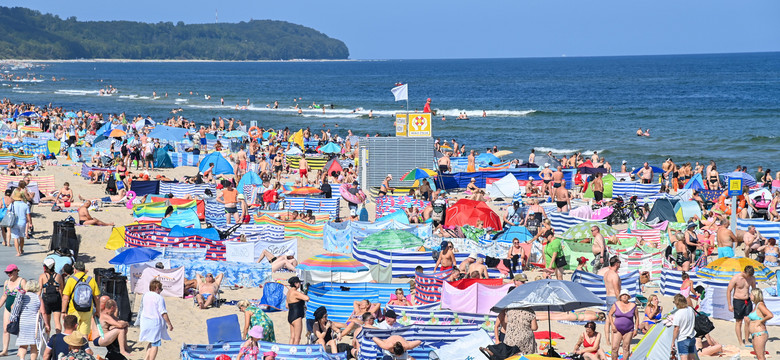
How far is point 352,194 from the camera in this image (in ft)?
60.9

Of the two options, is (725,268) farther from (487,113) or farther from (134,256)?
(487,113)

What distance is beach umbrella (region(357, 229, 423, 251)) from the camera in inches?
534

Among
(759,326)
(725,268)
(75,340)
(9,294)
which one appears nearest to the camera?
(75,340)

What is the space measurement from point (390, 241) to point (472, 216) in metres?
2.97

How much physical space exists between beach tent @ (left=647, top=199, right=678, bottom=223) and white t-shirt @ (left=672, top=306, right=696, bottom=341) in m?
8.55

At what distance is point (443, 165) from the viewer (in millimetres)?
22828

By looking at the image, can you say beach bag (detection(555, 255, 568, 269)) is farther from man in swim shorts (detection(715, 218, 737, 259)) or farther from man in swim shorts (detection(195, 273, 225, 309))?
man in swim shorts (detection(195, 273, 225, 309))

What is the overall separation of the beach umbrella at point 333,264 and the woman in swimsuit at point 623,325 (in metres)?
3.90

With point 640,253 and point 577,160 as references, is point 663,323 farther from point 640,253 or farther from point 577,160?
point 577,160

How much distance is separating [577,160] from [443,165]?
5335 millimetres

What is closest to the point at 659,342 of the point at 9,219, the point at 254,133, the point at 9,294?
the point at 9,294

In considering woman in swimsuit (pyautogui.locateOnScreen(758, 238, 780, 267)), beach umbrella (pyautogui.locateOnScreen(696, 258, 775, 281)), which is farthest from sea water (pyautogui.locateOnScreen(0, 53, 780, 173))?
beach umbrella (pyautogui.locateOnScreen(696, 258, 775, 281))

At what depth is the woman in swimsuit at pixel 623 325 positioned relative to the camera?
9250 millimetres

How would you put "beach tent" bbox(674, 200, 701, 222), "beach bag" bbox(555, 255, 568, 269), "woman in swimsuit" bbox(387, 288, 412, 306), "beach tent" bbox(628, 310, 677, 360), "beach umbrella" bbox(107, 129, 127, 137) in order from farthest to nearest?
1. "beach umbrella" bbox(107, 129, 127, 137)
2. "beach tent" bbox(674, 200, 701, 222)
3. "beach bag" bbox(555, 255, 568, 269)
4. "woman in swimsuit" bbox(387, 288, 412, 306)
5. "beach tent" bbox(628, 310, 677, 360)
